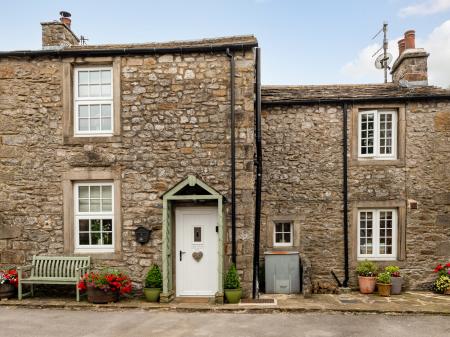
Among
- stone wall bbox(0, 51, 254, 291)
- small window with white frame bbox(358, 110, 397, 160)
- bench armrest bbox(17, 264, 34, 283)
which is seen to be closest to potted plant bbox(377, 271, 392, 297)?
small window with white frame bbox(358, 110, 397, 160)

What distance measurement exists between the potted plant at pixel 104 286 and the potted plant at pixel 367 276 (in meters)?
5.69

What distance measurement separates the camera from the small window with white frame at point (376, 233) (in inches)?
407

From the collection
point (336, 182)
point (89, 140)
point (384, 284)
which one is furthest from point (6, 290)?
point (384, 284)

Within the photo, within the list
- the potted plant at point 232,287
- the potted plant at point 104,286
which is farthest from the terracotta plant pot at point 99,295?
→ the potted plant at point 232,287

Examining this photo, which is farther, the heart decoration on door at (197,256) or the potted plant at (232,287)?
the heart decoration on door at (197,256)

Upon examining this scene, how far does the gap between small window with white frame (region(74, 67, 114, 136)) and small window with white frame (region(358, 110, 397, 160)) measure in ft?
21.3

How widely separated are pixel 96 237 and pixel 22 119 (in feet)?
10.7

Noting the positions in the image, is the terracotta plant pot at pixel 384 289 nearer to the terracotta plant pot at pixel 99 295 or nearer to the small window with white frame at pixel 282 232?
the small window with white frame at pixel 282 232

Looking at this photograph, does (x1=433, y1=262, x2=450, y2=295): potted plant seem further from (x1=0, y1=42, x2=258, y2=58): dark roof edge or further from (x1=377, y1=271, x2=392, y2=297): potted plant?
(x1=0, y1=42, x2=258, y2=58): dark roof edge

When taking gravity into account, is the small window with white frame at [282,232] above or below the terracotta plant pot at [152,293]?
above

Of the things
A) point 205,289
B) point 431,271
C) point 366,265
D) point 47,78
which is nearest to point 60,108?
point 47,78

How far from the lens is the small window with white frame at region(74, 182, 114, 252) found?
909 cm

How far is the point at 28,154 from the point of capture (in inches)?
359

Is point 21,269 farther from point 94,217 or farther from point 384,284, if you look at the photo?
point 384,284
